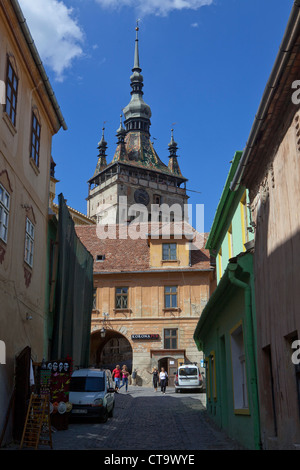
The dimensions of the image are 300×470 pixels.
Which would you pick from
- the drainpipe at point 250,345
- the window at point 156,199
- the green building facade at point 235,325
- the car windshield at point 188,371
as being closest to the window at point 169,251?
the car windshield at point 188,371

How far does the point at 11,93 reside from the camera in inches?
554

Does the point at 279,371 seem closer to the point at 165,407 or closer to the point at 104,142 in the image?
the point at 165,407

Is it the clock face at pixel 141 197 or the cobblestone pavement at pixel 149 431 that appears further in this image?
the clock face at pixel 141 197

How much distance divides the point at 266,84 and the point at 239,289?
17.1ft

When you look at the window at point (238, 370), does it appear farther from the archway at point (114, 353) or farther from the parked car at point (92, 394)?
the archway at point (114, 353)

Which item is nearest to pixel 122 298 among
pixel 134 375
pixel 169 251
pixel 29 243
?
pixel 169 251

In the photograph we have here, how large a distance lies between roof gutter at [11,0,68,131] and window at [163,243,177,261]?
71.3ft

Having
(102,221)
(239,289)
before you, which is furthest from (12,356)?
(102,221)

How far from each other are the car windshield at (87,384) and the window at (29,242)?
5.77 metres

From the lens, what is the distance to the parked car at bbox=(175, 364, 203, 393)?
32906 mm

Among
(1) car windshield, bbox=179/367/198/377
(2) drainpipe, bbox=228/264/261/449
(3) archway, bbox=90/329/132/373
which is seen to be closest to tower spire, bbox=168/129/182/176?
(3) archway, bbox=90/329/132/373

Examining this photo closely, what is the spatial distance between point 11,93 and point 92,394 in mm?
10119

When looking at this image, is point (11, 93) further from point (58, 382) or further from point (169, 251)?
point (169, 251)

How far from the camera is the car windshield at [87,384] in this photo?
19.7m
